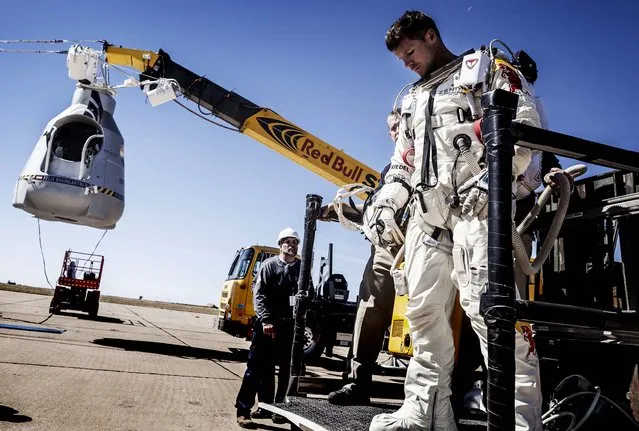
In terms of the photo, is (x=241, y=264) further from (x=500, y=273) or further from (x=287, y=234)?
(x=500, y=273)

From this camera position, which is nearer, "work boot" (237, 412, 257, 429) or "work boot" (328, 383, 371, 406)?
"work boot" (328, 383, 371, 406)

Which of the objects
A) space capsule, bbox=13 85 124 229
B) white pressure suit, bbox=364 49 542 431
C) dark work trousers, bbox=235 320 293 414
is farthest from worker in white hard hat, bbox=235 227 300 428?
space capsule, bbox=13 85 124 229

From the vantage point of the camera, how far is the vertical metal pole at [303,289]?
9.77 feet

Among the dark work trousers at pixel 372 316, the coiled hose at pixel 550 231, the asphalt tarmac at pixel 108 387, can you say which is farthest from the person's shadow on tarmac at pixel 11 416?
the coiled hose at pixel 550 231

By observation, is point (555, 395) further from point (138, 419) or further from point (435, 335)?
point (138, 419)

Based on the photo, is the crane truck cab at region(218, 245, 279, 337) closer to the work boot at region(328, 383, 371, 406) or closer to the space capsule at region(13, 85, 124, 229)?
the space capsule at region(13, 85, 124, 229)

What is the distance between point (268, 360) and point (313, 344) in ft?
12.6

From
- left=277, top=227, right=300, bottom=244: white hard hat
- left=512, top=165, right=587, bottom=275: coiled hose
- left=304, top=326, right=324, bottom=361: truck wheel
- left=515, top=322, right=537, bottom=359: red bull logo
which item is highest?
left=277, top=227, right=300, bottom=244: white hard hat

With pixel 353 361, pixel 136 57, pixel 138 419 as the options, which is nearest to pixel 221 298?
pixel 136 57

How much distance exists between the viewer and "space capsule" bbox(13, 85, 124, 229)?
7.36m

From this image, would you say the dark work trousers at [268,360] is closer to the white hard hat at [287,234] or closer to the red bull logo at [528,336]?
the white hard hat at [287,234]

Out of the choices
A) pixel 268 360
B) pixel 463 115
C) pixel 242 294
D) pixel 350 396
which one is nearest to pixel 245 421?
pixel 268 360

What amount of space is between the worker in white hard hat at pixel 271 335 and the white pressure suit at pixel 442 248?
2.13 metres

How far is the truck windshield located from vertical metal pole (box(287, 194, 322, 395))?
801 cm
